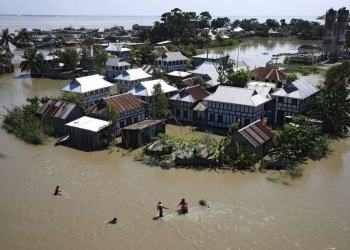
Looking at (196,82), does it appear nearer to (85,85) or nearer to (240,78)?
(240,78)

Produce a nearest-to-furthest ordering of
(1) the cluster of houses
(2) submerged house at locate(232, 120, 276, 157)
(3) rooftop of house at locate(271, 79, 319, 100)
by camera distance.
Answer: (2) submerged house at locate(232, 120, 276, 157) → (1) the cluster of houses → (3) rooftop of house at locate(271, 79, 319, 100)

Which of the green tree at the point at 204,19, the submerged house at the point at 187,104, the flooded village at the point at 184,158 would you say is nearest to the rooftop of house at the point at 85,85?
the flooded village at the point at 184,158

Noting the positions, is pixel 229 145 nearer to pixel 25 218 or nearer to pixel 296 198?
pixel 296 198

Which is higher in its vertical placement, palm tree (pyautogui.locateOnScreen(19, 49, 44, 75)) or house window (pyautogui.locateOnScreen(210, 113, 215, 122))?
palm tree (pyautogui.locateOnScreen(19, 49, 44, 75))

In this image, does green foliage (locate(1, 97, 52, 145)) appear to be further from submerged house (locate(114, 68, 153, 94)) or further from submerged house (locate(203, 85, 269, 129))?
submerged house (locate(203, 85, 269, 129))

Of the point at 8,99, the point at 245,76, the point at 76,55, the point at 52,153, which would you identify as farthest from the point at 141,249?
the point at 76,55

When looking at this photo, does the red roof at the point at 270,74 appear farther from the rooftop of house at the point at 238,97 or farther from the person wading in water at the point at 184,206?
the person wading in water at the point at 184,206

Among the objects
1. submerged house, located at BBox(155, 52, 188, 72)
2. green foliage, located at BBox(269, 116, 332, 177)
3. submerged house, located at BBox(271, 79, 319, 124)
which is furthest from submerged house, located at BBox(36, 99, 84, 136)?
submerged house, located at BBox(155, 52, 188, 72)
